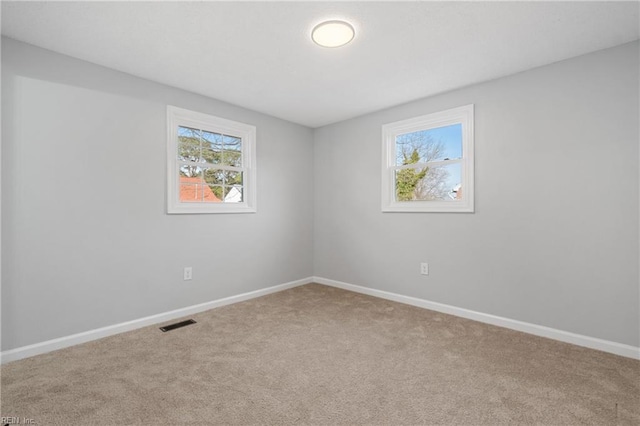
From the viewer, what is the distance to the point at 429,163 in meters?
3.46

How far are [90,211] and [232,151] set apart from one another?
1.63 metres

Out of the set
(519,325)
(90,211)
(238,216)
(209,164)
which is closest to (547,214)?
(519,325)

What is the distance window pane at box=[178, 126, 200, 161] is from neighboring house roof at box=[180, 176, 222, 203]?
239 millimetres

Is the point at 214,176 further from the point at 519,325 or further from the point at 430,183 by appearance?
the point at 519,325

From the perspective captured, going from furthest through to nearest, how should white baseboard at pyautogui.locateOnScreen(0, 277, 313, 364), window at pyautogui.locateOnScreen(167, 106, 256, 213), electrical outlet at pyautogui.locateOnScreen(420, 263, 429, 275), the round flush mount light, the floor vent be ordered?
electrical outlet at pyautogui.locateOnScreen(420, 263, 429, 275) < window at pyautogui.locateOnScreen(167, 106, 256, 213) < the floor vent < white baseboard at pyautogui.locateOnScreen(0, 277, 313, 364) < the round flush mount light

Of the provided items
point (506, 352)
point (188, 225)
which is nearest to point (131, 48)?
point (188, 225)

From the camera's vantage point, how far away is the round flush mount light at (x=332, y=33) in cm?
208

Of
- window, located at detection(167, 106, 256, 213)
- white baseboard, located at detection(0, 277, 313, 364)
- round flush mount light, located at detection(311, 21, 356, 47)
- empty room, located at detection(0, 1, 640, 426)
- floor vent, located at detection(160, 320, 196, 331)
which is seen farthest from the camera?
window, located at detection(167, 106, 256, 213)

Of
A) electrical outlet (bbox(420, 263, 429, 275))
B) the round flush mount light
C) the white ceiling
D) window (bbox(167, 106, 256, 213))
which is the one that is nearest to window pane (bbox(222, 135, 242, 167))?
window (bbox(167, 106, 256, 213))

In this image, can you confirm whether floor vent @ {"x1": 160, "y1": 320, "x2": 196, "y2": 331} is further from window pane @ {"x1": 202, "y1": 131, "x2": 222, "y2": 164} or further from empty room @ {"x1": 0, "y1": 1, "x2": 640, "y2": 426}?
window pane @ {"x1": 202, "y1": 131, "x2": 222, "y2": 164}

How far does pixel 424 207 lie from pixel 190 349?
2.72 m

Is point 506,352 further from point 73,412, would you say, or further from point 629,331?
point 73,412

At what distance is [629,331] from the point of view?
2275mm

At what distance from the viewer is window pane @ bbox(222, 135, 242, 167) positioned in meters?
3.65
